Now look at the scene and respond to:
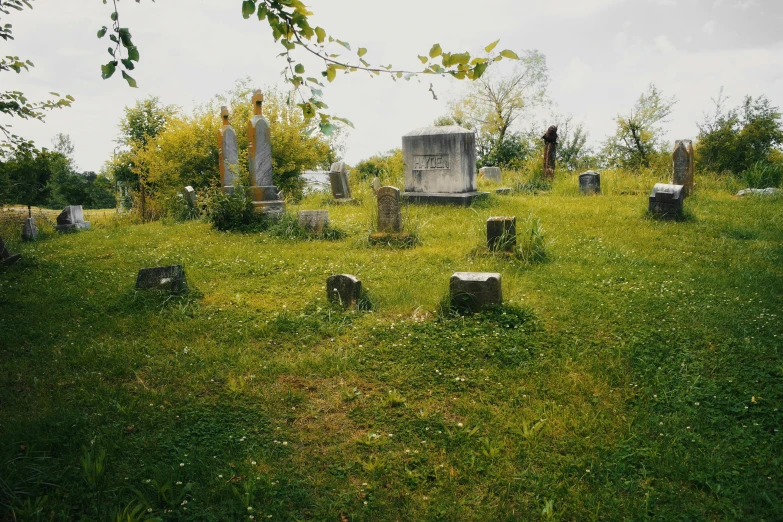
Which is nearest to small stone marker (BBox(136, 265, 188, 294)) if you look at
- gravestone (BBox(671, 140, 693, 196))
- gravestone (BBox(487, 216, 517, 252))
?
gravestone (BBox(487, 216, 517, 252))

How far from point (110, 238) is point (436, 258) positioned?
8.11m

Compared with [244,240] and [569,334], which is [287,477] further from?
[244,240]

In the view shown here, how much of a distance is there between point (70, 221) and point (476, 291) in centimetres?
1322

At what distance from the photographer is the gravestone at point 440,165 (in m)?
13.8

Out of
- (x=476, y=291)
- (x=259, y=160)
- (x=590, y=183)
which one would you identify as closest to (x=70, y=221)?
(x=259, y=160)

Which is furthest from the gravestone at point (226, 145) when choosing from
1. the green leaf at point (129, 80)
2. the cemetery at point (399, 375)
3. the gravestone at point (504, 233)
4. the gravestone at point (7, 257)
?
the green leaf at point (129, 80)

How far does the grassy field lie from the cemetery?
0.07ft

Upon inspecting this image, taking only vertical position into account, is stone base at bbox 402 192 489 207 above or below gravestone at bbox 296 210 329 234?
above

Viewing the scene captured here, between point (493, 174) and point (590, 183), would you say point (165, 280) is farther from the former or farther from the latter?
point (493, 174)

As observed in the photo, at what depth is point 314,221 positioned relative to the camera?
10.6 metres

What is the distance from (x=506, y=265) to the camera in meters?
7.64

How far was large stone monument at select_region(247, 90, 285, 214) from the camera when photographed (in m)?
12.4

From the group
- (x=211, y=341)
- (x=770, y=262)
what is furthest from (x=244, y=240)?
(x=770, y=262)

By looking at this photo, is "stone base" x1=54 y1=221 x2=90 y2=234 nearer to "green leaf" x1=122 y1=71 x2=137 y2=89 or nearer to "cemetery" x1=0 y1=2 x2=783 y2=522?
"cemetery" x1=0 y1=2 x2=783 y2=522
